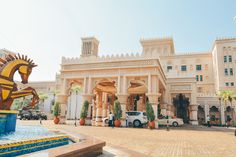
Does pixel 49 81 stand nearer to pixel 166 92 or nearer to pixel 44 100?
pixel 44 100

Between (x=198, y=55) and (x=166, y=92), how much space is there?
21624 mm

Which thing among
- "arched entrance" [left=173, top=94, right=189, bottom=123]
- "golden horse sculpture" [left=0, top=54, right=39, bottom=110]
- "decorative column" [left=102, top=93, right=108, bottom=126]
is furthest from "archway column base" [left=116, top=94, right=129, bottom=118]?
"arched entrance" [left=173, top=94, right=189, bottom=123]

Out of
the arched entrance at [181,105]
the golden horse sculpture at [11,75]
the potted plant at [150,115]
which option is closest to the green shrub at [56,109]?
the potted plant at [150,115]

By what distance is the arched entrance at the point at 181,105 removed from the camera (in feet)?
115

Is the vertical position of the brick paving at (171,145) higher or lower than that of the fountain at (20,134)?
lower

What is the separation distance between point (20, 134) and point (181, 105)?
32.7 m

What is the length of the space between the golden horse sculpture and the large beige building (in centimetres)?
1331

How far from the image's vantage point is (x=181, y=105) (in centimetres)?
3594

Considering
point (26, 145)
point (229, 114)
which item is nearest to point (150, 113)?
point (26, 145)

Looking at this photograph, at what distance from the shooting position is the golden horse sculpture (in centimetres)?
855

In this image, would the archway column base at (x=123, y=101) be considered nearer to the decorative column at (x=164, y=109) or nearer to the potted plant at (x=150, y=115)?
the potted plant at (x=150, y=115)

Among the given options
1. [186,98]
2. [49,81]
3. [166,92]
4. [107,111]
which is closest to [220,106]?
[186,98]

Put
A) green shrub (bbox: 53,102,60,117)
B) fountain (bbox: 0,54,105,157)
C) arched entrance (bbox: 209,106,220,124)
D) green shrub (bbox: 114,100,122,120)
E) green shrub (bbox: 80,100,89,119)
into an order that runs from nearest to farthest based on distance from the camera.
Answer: fountain (bbox: 0,54,105,157), green shrub (bbox: 114,100,122,120), green shrub (bbox: 80,100,89,119), green shrub (bbox: 53,102,60,117), arched entrance (bbox: 209,106,220,124)

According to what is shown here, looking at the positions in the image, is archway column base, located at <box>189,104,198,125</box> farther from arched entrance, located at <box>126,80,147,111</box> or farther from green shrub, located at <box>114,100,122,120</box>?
green shrub, located at <box>114,100,122,120</box>
